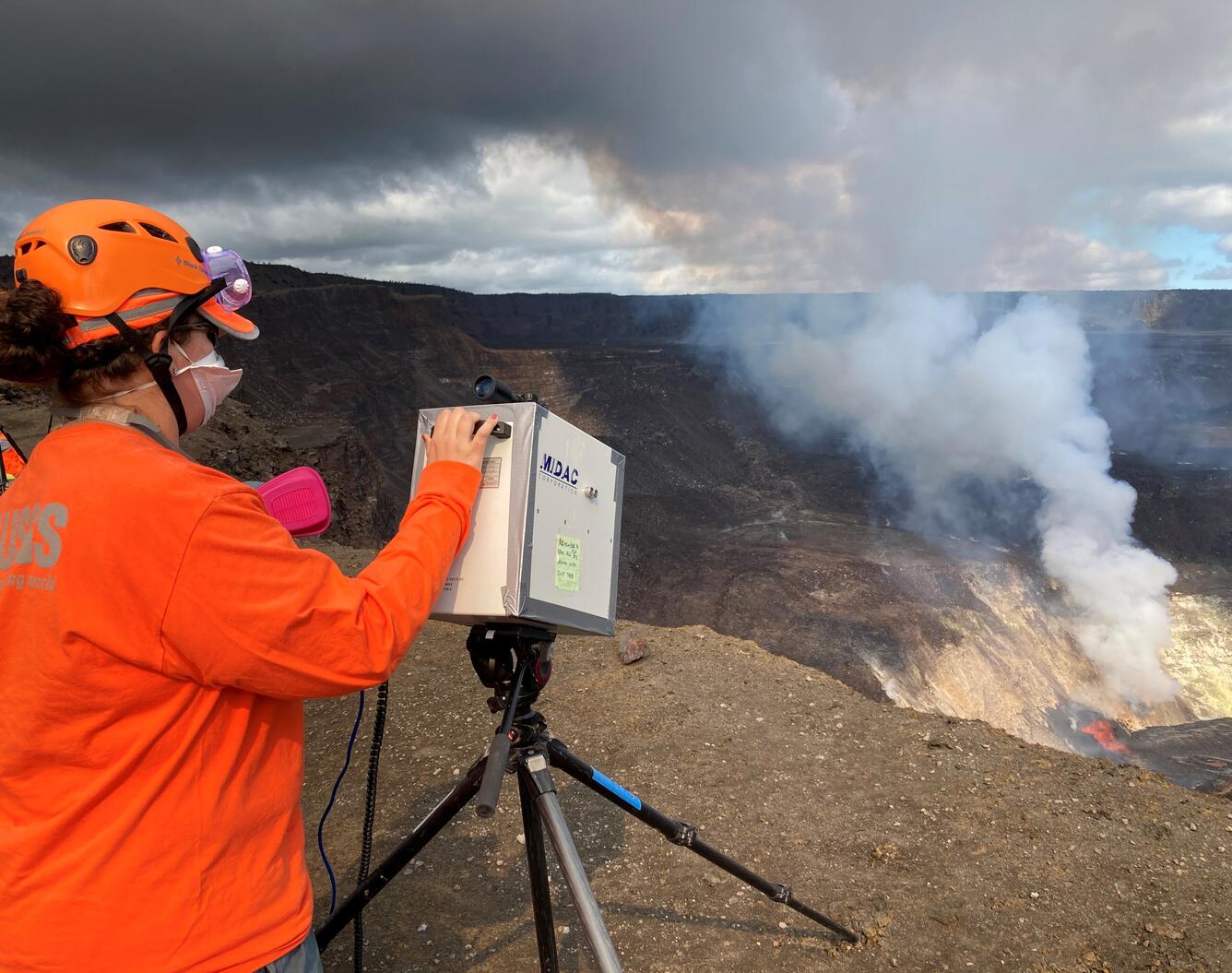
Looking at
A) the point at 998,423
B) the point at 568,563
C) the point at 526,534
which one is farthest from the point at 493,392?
the point at 998,423

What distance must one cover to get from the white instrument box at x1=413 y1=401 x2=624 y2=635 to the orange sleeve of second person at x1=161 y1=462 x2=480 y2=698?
0.50m

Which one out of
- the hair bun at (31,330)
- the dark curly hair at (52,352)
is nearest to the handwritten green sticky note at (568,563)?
the dark curly hair at (52,352)

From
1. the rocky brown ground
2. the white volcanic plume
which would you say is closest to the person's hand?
the rocky brown ground

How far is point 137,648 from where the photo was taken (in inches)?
50.8

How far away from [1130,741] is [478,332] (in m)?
70.4

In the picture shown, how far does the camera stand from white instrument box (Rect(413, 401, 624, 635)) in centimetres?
200

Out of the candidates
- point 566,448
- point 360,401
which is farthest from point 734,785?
point 360,401

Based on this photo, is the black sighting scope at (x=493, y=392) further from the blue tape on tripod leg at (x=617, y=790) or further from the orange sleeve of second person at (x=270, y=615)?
the blue tape on tripod leg at (x=617, y=790)

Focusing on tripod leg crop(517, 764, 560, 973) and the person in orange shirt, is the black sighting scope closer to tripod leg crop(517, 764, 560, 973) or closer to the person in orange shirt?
the person in orange shirt

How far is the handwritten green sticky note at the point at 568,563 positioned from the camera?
2170mm

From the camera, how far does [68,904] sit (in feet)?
4.38

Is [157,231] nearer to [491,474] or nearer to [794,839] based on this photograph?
[491,474]

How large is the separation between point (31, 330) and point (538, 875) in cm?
181

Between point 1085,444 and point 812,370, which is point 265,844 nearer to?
point 1085,444
